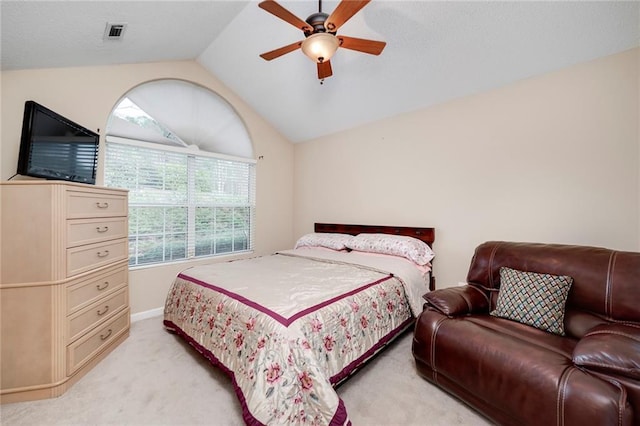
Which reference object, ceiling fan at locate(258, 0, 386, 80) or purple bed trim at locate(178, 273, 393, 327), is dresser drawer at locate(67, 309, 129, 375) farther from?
ceiling fan at locate(258, 0, 386, 80)

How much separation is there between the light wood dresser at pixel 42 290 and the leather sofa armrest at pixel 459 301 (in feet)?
8.44

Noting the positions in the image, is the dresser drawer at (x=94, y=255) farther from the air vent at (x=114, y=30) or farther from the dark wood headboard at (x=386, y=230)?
the dark wood headboard at (x=386, y=230)

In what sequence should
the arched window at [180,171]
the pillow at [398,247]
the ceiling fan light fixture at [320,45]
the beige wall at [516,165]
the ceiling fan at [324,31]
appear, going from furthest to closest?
the arched window at [180,171]
the pillow at [398,247]
the beige wall at [516,165]
the ceiling fan light fixture at [320,45]
the ceiling fan at [324,31]

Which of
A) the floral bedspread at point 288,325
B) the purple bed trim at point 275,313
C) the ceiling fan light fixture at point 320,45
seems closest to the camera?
the floral bedspread at point 288,325

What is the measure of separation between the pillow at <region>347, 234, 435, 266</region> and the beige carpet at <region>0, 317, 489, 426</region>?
3.27 feet

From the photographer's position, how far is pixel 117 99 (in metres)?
2.78

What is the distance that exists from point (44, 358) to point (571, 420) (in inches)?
118

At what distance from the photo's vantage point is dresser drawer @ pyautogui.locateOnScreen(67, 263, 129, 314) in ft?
6.04

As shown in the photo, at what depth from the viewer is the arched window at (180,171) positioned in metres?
2.98

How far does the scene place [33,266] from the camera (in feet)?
5.58

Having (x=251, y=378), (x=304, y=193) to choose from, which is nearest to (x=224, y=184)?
(x=304, y=193)

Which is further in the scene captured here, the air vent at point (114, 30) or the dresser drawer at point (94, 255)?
the air vent at point (114, 30)

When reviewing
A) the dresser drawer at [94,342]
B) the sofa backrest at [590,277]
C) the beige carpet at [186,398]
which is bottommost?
the beige carpet at [186,398]

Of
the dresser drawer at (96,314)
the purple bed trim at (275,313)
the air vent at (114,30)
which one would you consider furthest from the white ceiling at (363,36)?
the purple bed trim at (275,313)
